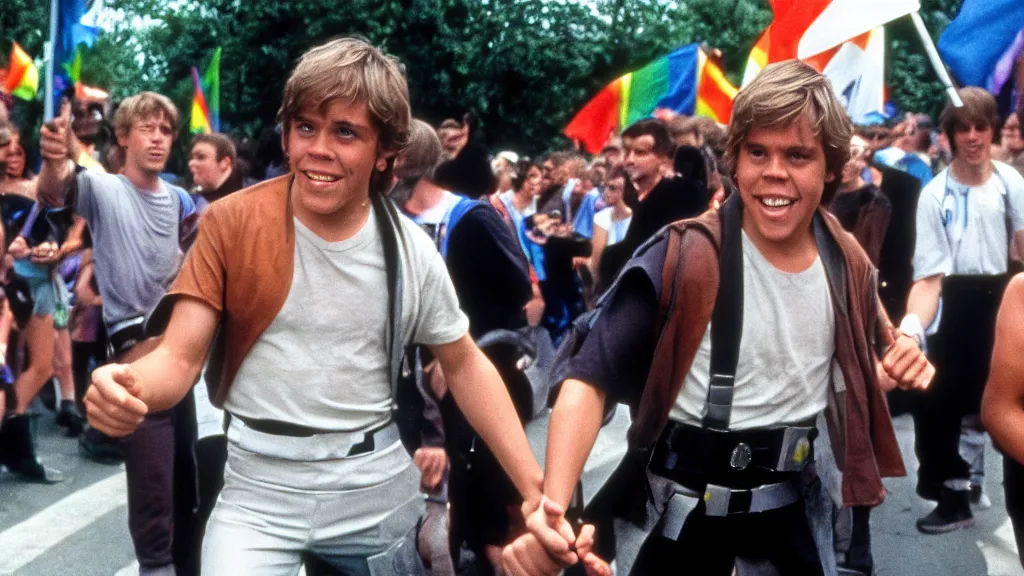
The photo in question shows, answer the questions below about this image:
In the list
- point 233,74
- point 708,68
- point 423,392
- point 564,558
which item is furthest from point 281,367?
point 233,74

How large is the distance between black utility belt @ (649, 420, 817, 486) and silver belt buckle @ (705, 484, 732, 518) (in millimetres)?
36

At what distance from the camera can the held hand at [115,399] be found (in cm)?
294

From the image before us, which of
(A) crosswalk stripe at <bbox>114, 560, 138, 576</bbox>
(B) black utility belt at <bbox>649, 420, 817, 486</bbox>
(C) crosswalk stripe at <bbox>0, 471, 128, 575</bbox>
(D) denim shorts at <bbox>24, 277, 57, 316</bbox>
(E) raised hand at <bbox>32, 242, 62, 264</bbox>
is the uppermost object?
(B) black utility belt at <bbox>649, 420, 817, 486</bbox>

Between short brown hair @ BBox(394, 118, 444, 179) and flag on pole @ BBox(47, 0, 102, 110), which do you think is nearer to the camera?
short brown hair @ BBox(394, 118, 444, 179)

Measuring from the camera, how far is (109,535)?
6809mm

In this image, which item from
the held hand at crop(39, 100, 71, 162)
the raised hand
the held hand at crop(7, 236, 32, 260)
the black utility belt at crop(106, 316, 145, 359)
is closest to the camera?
the held hand at crop(39, 100, 71, 162)

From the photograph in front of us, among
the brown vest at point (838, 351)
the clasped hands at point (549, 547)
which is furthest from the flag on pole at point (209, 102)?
the clasped hands at point (549, 547)

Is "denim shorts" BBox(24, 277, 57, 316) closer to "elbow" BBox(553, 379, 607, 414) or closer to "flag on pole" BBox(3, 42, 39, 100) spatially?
"flag on pole" BBox(3, 42, 39, 100)

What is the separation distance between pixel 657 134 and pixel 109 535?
319cm

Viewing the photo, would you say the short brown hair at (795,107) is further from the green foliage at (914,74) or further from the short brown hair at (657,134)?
the green foliage at (914,74)

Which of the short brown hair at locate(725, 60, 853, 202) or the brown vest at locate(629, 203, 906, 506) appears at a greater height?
the short brown hair at locate(725, 60, 853, 202)

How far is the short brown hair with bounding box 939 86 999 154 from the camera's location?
6.76 meters

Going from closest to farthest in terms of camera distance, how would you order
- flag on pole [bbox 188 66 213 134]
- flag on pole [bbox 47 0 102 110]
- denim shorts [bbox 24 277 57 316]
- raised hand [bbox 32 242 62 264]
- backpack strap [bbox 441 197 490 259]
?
backpack strap [bbox 441 197 490 259] → flag on pole [bbox 47 0 102 110] → raised hand [bbox 32 242 62 264] → denim shorts [bbox 24 277 57 316] → flag on pole [bbox 188 66 213 134]

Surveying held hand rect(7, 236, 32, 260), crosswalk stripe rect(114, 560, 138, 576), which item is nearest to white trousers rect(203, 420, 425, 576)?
crosswalk stripe rect(114, 560, 138, 576)
